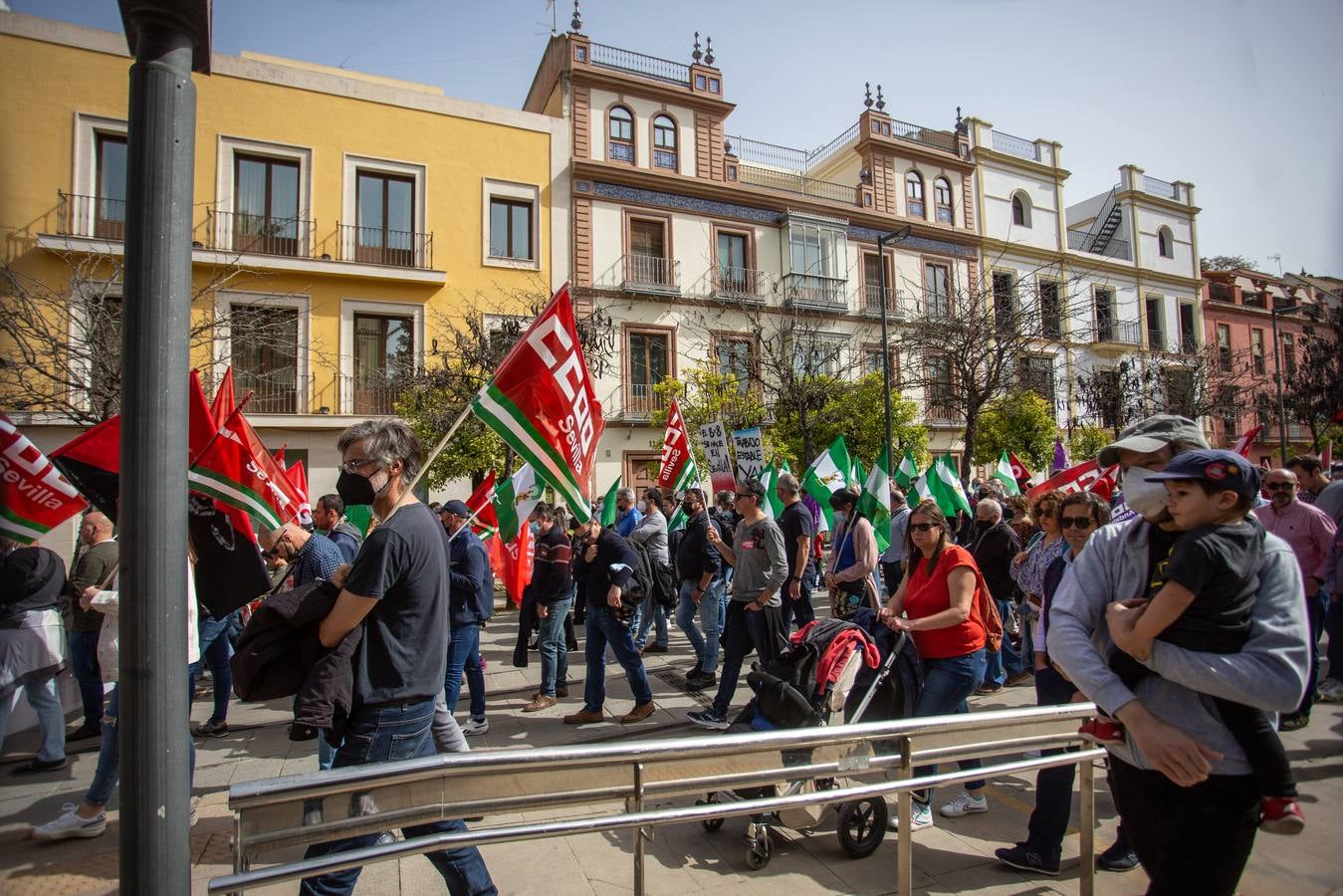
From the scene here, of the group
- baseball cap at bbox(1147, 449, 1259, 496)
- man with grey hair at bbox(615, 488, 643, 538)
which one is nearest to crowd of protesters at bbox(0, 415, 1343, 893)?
baseball cap at bbox(1147, 449, 1259, 496)

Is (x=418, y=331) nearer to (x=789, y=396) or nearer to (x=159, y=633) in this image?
(x=789, y=396)

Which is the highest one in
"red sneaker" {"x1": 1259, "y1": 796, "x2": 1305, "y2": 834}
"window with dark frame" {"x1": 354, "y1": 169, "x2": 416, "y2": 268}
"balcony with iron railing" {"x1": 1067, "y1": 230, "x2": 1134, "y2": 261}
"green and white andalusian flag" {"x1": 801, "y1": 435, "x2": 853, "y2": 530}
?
"balcony with iron railing" {"x1": 1067, "y1": 230, "x2": 1134, "y2": 261}

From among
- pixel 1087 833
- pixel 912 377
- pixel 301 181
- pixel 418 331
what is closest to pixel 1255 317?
pixel 912 377

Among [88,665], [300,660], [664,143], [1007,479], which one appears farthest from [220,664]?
[664,143]

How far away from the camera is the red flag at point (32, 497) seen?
15.1ft

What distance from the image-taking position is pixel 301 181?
63.0ft

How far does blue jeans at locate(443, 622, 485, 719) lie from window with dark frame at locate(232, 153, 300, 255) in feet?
54.1

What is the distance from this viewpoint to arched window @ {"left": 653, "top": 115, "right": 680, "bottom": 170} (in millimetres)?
24078

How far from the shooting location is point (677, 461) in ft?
30.4

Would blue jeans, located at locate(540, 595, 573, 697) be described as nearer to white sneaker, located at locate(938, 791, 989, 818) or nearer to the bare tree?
white sneaker, located at locate(938, 791, 989, 818)

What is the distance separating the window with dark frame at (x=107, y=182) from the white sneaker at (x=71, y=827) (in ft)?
54.4

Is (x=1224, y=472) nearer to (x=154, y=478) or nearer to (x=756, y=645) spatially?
(x=154, y=478)

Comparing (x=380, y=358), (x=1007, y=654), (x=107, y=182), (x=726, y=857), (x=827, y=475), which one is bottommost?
(x=726, y=857)

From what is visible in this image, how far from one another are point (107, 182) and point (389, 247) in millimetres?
6068
